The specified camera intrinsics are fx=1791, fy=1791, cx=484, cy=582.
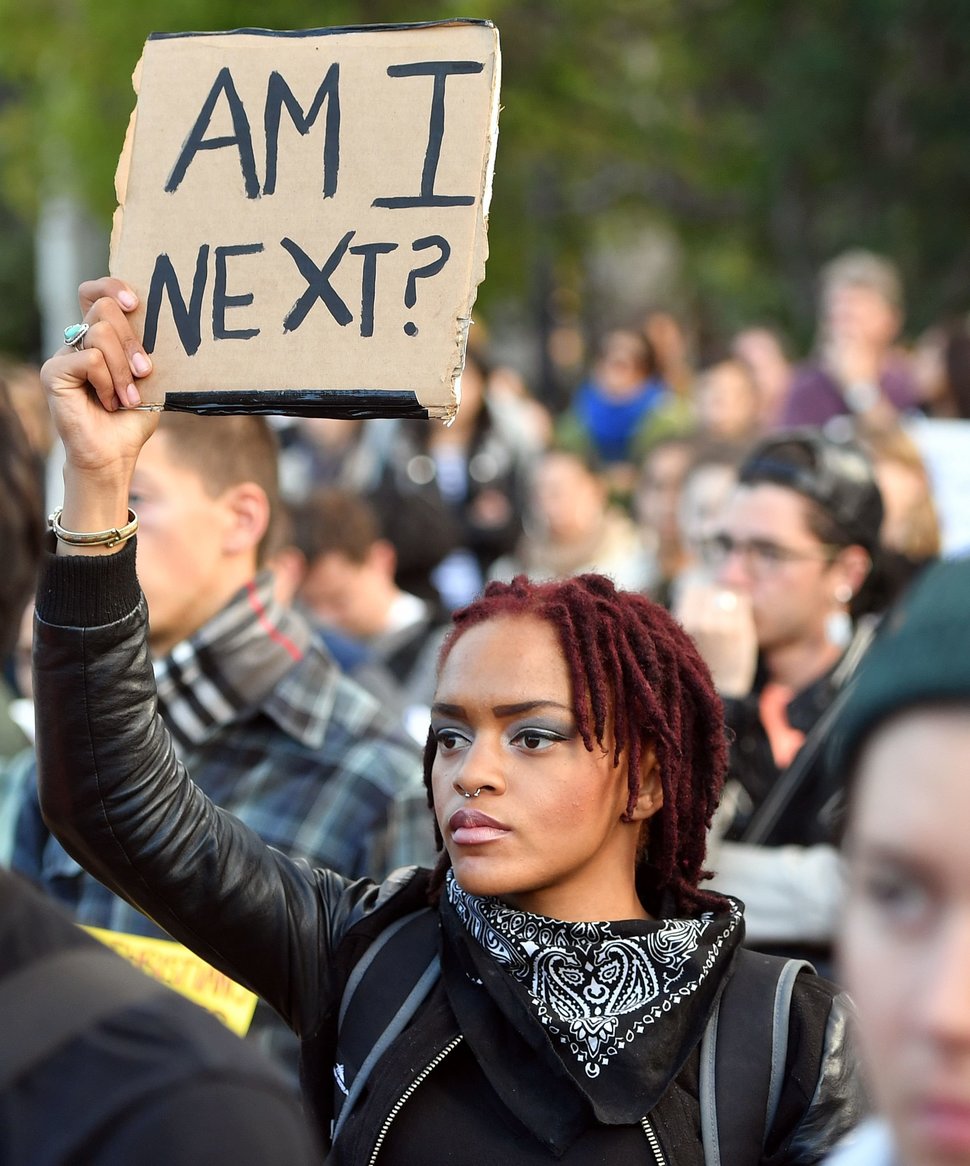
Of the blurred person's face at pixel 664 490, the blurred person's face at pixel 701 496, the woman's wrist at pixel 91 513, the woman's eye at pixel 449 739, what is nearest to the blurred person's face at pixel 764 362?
the blurred person's face at pixel 664 490

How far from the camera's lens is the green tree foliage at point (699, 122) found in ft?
55.2

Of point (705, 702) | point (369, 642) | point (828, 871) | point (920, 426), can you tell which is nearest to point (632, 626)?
point (705, 702)

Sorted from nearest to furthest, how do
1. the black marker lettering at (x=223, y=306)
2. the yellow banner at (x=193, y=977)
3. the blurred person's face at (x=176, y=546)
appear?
the black marker lettering at (x=223, y=306), the yellow banner at (x=193, y=977), the blurred person's face at (x=176, y=546)

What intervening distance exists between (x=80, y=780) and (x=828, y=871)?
1.95 metres

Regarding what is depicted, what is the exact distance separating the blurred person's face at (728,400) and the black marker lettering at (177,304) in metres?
7.13

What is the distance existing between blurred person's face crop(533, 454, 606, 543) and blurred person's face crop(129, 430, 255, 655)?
4946 mm

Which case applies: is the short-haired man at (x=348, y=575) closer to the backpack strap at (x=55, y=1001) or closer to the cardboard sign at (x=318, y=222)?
the cardboard sign at (x=318, y=222)

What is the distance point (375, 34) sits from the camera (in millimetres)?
2412

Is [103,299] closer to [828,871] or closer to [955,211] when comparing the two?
[828,871]

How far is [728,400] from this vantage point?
995cm

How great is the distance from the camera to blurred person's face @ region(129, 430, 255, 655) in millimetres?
3473

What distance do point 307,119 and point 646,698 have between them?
0.92 metres

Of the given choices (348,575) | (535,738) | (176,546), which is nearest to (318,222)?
(535,738)

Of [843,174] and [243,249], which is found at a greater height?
[843,174]
